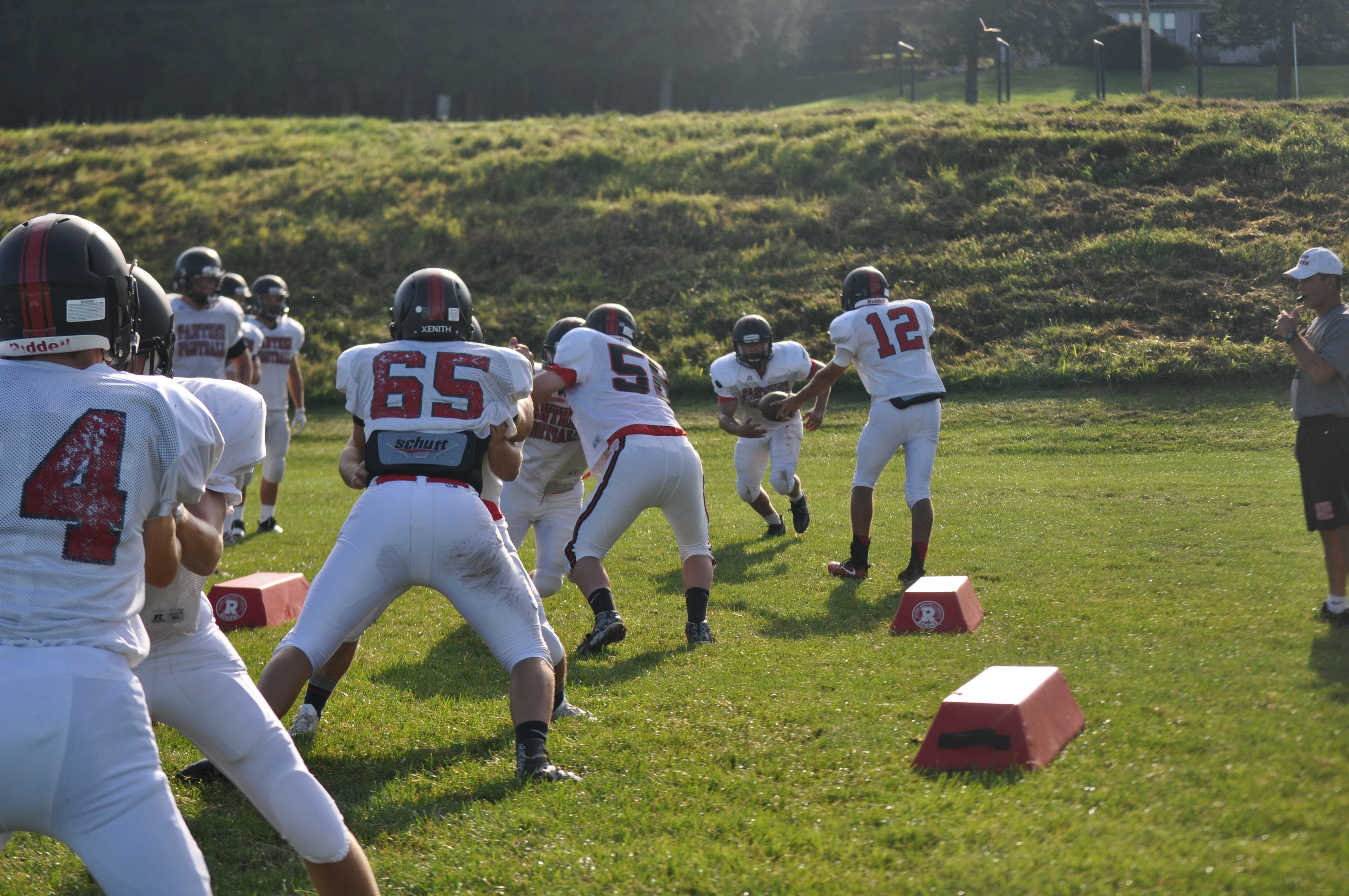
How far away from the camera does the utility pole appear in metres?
31.4

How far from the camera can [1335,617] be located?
5.83 m

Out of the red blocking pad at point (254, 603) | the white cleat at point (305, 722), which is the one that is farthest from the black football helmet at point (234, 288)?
the white cleat at point (305, 722)

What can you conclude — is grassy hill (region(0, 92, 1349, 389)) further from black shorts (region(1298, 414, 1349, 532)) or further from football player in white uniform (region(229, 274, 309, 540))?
black shorts (region(1298, 414, 1349, 532))

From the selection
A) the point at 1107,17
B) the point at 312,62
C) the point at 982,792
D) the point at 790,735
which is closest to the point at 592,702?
the point at 790,735

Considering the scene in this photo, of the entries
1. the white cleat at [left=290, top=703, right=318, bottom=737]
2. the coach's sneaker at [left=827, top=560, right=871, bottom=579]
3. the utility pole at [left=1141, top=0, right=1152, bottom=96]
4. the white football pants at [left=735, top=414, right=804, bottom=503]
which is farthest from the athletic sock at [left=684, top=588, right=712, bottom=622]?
the utility pole at [left=1141, top=0, right=1152, bottom=96]

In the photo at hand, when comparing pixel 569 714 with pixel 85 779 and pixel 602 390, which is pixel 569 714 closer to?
pixel 602 390

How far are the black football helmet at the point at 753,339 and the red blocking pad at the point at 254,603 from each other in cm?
428

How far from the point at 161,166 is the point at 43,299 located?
114 ft

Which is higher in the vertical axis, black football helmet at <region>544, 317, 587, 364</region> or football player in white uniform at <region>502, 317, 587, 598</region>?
black football helmet at <region>544, 317, 587, 364</region>

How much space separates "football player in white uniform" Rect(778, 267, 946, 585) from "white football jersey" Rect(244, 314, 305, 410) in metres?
6.49

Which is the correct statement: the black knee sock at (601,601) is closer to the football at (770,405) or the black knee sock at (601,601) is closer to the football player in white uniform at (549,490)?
the football player in white uniform at (549,490)

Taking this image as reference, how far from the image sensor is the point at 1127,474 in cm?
1252

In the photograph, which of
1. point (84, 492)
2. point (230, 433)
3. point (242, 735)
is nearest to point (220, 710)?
point (242, 735)

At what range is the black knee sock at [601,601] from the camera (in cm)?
630
